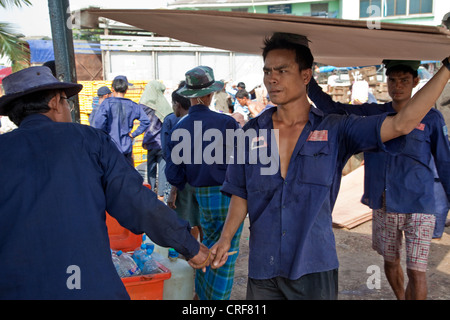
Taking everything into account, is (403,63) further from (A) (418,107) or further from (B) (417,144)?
(A) (418,107)

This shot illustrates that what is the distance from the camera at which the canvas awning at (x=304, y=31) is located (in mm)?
1760

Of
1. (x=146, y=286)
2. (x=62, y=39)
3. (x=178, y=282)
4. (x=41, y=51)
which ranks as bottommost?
(x=178, y=282)

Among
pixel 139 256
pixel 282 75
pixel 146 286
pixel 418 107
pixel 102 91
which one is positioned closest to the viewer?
pixel 418 107

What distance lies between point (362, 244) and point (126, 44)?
50.3 ft

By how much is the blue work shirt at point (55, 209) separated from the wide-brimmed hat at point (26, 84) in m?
0.14

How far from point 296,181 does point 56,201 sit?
1.17 metres

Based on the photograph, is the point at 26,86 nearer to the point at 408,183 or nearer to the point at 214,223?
the point at 214,223

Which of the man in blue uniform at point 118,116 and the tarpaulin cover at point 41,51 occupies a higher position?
the tarpaulin cover at point 41,51

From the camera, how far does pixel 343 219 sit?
641 cm

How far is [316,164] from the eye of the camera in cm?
221

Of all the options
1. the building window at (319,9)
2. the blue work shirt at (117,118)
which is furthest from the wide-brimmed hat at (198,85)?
the building window at (319,9)

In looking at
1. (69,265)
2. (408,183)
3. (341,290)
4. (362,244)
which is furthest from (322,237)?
(362,244)

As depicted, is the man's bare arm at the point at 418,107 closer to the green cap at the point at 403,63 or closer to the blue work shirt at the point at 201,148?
the green cap at the point at 403,63

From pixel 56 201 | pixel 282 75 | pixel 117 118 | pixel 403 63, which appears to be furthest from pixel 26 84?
pixel 117 118
